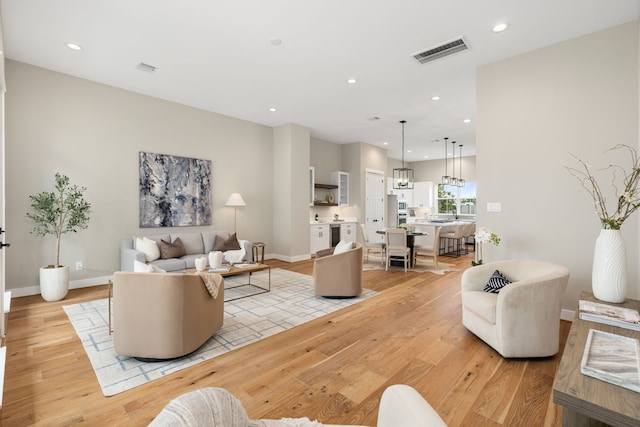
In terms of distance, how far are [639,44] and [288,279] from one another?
5.13 metres

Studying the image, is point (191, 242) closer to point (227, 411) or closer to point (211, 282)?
point (211, 282)

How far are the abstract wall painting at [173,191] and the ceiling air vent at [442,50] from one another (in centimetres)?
421

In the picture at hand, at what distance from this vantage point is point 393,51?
→ 12.2 feet

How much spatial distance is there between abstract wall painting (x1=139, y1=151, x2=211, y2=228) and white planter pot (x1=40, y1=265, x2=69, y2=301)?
54.9 inches

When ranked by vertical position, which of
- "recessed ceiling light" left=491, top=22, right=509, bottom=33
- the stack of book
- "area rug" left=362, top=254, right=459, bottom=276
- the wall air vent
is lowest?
"area rug" left=362, top=254, right=459, bottom=276

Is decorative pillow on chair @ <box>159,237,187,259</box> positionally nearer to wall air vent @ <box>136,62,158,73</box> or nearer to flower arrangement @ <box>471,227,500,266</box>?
wall air vent @ <box>136,62,158,73</box>

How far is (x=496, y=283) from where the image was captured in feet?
9.86

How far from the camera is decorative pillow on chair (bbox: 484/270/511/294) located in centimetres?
297

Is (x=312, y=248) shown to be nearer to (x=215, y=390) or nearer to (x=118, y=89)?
(x=118, y=89)

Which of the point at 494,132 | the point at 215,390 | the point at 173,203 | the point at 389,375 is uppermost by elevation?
the point at 494,132

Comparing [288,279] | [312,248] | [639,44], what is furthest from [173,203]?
[639,44]

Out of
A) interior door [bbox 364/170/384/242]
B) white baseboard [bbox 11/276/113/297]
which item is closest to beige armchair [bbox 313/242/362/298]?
white baseboard [bbox 11/276/113/297]

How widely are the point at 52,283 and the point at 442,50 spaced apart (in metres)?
5.68

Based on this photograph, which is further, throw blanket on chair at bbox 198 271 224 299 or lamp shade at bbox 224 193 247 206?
lamp shade at bbox 224 193 247 206
